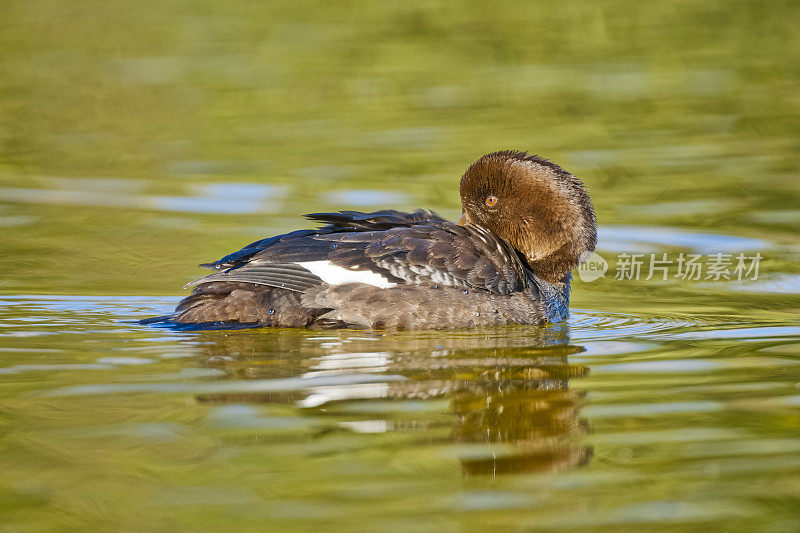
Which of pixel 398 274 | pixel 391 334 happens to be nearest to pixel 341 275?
pixel 398 274

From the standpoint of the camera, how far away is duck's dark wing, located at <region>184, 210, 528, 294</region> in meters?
7.62

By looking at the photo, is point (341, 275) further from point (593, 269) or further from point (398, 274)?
point (593, 269)

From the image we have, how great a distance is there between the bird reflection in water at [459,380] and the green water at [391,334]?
0.03 m

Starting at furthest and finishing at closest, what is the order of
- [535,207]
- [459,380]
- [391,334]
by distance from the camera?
[535,207]
[391,334]
[459,380]

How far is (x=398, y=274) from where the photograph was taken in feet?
25.2

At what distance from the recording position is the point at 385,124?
15305mm

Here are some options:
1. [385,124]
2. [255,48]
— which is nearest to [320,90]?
[385,124]

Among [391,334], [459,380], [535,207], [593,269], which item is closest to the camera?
[459,380]

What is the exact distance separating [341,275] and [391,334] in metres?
0.49

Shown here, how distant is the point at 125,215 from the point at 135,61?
27.6 ft

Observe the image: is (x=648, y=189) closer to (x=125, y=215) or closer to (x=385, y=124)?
(x=385, y=124)

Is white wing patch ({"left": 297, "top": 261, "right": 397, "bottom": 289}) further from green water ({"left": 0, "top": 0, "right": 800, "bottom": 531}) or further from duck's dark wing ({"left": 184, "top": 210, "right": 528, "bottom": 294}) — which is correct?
green water ({"left": 0, "top": 0, "right": 800, "bottom": 531})

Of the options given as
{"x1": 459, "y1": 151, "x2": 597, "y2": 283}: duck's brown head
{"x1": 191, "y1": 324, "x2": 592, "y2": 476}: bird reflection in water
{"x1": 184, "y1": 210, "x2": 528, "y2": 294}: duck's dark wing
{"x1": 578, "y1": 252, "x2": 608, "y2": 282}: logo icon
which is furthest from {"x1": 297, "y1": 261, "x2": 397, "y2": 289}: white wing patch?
{"x1": 578, "y1": 252, "x2": 608, "y2": 282}: logo icon

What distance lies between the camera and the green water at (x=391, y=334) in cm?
488
